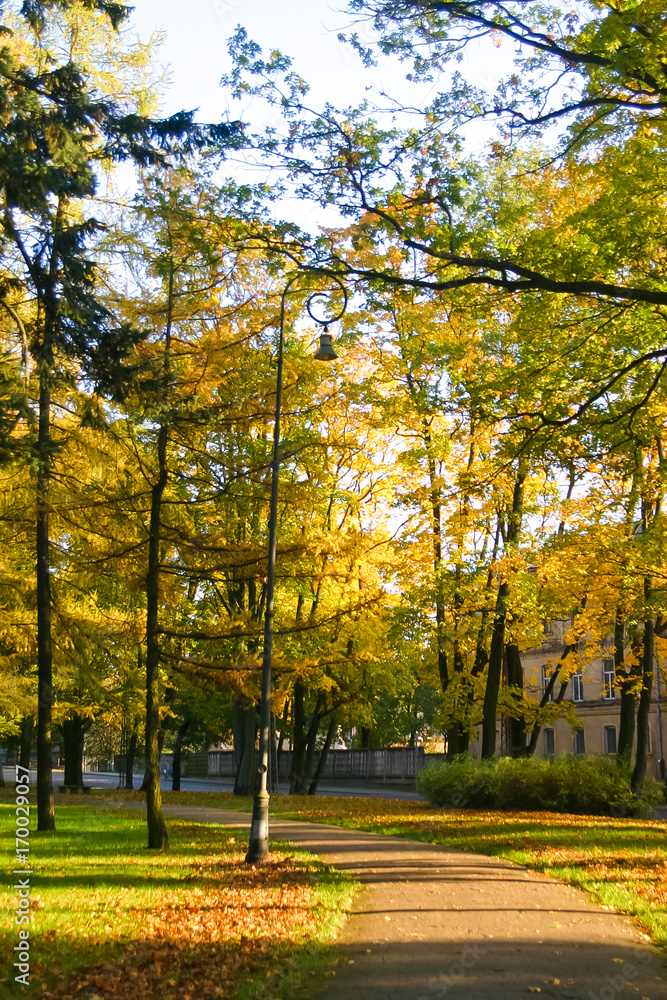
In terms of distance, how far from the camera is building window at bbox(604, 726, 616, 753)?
171 feet

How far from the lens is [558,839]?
15.2m

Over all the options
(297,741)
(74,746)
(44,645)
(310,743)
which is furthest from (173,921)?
(74,746)

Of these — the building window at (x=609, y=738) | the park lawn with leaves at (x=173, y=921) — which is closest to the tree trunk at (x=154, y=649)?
the park lawn with leaves at (x=173, y=921)

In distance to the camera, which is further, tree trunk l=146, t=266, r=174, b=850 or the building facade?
the building facade

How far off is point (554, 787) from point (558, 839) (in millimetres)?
7325

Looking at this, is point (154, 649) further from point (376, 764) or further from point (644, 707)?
point (376, 764)

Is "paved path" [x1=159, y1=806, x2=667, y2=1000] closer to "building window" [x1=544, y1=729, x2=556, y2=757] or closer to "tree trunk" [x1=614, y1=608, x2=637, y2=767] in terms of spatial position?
"tree trunk" [x1=614, y1=608, x2=637, y2=767]

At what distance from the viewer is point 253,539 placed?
15.0 metres

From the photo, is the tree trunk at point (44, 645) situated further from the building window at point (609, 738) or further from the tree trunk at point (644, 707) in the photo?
the building window at point (609, 738)

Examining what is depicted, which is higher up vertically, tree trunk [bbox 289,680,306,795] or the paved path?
the paved path

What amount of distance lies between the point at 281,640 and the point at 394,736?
141ft

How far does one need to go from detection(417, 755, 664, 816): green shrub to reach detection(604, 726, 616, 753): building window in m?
31.4

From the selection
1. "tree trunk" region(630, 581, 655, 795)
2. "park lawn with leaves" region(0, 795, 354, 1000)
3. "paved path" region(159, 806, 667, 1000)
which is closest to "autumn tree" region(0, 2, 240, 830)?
"park lawn with leaves" region(0, 795, 354, 1000)

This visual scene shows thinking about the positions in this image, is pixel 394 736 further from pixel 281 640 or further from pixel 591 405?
pixel 591 405
